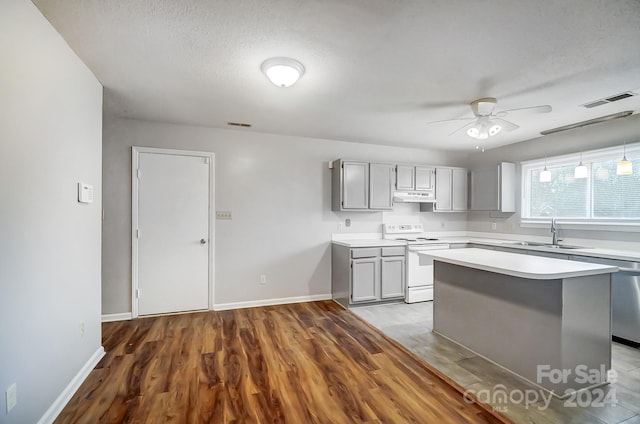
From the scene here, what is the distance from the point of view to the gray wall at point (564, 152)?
3308 mm

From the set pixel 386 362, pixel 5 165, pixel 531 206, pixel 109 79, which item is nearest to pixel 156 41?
pixel 109 79

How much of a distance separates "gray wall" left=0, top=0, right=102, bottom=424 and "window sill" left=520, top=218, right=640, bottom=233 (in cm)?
531

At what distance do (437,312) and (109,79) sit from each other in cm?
377

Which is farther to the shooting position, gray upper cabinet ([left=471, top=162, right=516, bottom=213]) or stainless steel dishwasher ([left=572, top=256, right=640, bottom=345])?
gray upper cabinet ([left=471, top=162, right=516, bottom=213])

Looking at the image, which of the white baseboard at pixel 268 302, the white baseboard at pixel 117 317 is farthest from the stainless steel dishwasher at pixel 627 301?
the white baseboard at pixel 117 317

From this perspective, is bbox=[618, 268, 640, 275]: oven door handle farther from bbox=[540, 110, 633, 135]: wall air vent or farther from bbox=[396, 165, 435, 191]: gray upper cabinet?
bbox=[396, 165, 435, 191]: gray upper cabinet

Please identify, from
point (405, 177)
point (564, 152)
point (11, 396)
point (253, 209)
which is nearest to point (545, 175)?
point (564, 152)

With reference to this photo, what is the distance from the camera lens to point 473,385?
214cm

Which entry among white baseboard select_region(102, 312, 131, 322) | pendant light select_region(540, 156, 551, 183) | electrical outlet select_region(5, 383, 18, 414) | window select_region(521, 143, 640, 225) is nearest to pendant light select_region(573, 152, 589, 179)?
window select_region(521, 143, 640, 225)

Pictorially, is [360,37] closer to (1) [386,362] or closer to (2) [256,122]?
(2) [256,122]

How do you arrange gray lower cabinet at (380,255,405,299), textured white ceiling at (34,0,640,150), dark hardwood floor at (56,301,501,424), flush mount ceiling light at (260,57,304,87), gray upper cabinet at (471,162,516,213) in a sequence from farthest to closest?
gray upper cabinet at (471,162,516,213) → gray lower cabinet at (380,255,405,299) → flush mount ceiling light at (260,57,304,87) → dark hardwood floor at (56,301,501,424) → textured white ceiling at (34,0,640,150)

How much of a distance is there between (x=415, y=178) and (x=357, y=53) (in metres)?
2.94

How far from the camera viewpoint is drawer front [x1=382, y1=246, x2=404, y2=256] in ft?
13.3

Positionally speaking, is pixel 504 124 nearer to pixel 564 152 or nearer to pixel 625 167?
pixel 625 167
